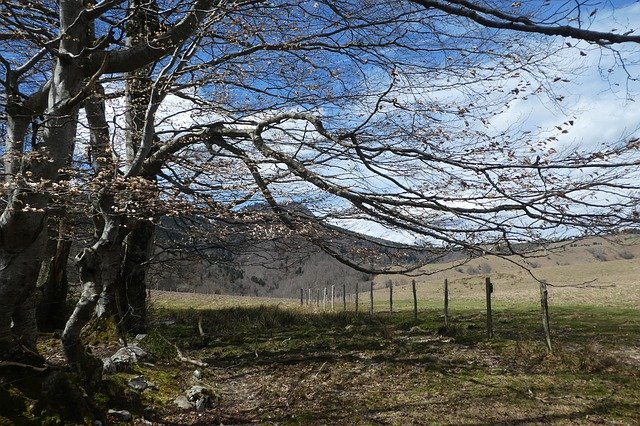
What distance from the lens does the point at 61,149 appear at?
456 cm

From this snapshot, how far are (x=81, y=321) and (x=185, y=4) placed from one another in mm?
3820

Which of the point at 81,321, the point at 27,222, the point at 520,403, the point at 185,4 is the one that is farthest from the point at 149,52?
the point at 520,403

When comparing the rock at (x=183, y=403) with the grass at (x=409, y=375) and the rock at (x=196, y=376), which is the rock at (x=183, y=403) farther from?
the rock at (x=196, y=376)

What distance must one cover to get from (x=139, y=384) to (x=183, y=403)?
0.73 meters

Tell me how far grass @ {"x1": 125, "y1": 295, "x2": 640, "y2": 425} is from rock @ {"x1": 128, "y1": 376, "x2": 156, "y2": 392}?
222 mm

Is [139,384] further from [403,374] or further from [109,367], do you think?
[403,374]

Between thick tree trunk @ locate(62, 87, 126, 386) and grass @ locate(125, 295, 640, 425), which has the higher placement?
thick tree trunk @ locate(62, 87, 126, 386)

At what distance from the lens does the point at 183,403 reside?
210 inches

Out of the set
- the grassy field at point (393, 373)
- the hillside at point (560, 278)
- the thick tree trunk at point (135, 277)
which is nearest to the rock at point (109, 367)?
the grassy field at point (393, 373)

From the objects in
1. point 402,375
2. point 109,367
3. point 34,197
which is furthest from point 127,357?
point 402,375

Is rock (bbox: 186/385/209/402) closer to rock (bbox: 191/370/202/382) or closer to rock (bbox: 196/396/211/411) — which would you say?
rock (bbox: 196/396/211/411)

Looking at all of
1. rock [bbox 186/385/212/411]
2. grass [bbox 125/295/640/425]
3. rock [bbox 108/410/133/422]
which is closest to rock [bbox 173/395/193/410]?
rock [bbox 186/385/212/411]

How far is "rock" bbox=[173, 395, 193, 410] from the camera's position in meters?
5.29

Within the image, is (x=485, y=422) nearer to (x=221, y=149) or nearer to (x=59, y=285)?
(x=221, y=149)
